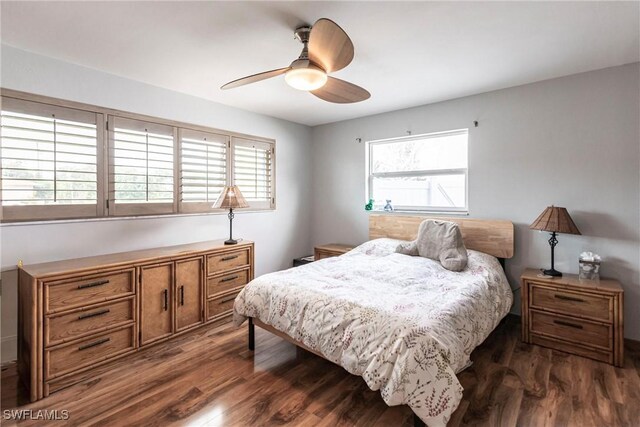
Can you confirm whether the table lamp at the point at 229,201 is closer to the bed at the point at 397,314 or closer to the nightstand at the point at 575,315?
the bed at the point at 397,314

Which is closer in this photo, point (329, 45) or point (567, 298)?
point (329, 45)

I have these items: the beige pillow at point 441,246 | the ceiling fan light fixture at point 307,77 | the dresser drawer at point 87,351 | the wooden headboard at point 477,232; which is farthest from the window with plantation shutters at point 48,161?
the wooden headboard at point 477,232

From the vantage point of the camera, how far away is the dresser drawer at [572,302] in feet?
8.01

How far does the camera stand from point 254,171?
417cm

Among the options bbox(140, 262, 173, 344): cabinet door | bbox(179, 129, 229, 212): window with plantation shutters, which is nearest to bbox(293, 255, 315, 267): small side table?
bbox(179, 129, 229, 212): window with plantation shutters

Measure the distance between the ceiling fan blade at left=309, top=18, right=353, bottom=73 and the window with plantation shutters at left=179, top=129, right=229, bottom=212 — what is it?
2.06m

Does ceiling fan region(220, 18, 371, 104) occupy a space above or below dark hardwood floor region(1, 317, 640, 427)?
above

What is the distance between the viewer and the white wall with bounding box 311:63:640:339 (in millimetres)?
2693

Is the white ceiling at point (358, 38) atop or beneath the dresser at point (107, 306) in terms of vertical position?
atop

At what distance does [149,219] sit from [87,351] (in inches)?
50.4

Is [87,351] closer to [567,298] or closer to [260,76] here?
[260,76]

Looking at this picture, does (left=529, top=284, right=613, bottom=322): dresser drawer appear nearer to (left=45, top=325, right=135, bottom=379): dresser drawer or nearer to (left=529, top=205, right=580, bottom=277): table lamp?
(left=529, top=205, right=580, bottom=277): table lamp

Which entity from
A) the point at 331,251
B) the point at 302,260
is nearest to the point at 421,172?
the point at 331,251

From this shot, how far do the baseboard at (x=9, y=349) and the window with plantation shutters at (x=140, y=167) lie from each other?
1.18 m
